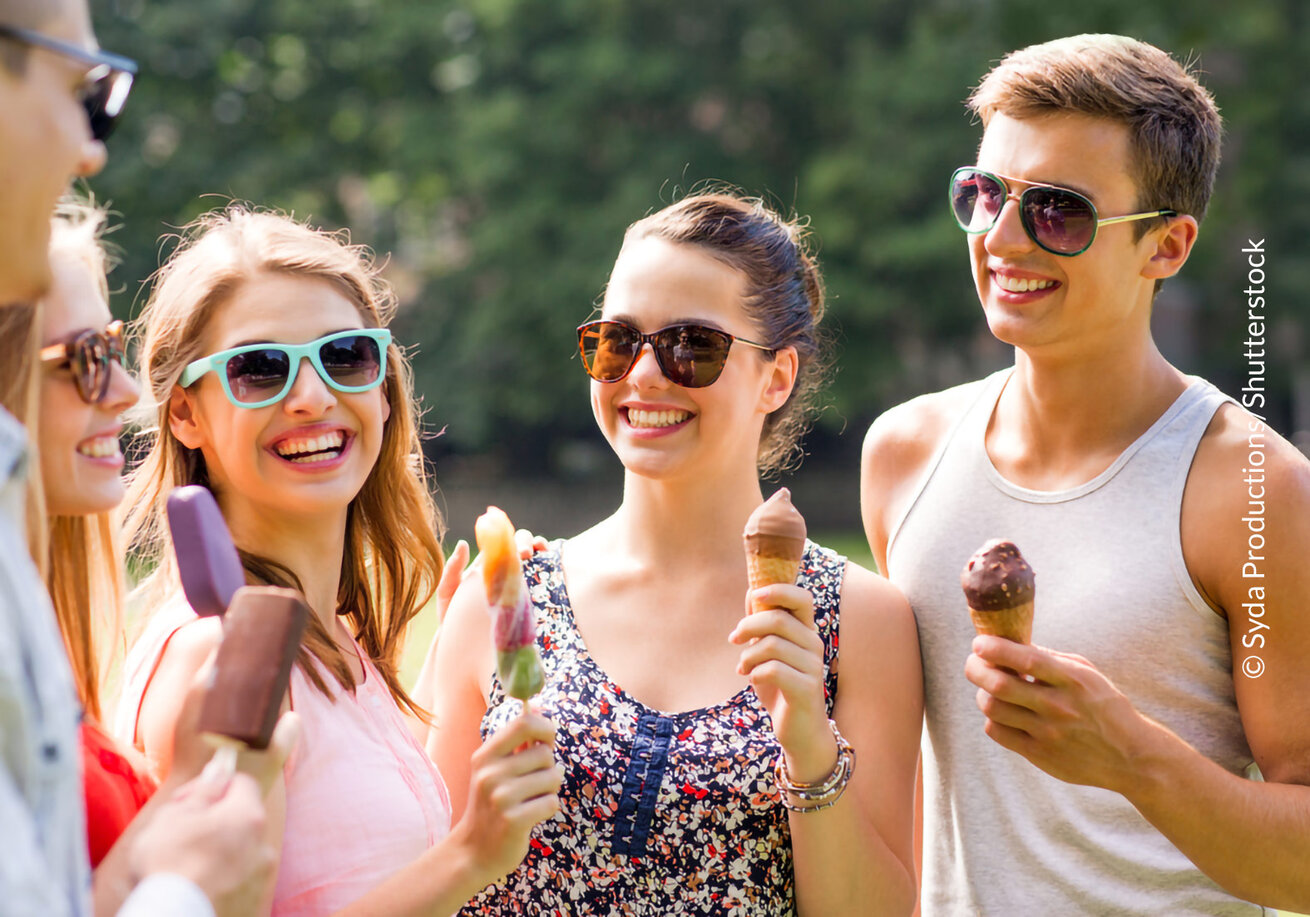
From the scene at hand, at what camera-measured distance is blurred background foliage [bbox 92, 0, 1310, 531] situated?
26.6 meters

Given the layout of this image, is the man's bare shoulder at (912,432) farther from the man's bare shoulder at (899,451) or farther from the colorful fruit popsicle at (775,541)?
the colorful fruit popsicle at (775,541)

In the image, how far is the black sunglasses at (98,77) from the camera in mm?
1750

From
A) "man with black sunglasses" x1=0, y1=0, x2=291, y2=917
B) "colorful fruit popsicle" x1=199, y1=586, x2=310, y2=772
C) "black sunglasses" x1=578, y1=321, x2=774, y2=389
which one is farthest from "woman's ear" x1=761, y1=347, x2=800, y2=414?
"man with black sunglasses" x1=0, y1=0, x2=291, y2=917

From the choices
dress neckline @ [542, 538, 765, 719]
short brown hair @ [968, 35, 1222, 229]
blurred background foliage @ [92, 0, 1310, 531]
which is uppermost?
blurred background foliage @ [92, 0, 1310, 531]

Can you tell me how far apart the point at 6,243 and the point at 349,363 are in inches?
55.3

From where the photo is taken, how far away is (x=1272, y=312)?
93.0 ft

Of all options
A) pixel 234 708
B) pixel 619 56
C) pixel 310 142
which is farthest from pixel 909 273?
pixel 234 708

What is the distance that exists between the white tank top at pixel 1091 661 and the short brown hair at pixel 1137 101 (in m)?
0.54

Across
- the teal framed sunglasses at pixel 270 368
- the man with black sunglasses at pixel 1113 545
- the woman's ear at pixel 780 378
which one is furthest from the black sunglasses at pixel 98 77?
the man with black sunglasses at pixel 1113 545

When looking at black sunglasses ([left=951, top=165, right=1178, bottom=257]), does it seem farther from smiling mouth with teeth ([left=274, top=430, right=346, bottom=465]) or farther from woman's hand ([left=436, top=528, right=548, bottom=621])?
smiling mouth with teeth ([left=274, top=430, right=346, bottom=465])

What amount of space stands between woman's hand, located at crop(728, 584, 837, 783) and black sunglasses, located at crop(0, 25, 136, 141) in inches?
63.0

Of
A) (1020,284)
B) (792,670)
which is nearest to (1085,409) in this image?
(1020,284)

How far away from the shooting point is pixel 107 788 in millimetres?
2312

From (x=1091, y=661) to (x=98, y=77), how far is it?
259 centimetres
